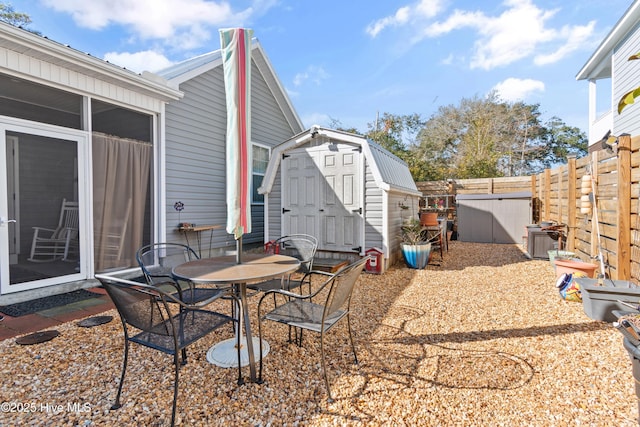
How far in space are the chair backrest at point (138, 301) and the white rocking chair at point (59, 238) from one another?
3086 mm

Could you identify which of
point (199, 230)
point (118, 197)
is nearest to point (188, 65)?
point (118, 197)

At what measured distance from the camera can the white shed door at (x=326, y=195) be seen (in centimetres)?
563

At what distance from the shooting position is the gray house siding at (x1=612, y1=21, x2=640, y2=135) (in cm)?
689

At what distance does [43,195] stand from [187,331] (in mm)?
3623

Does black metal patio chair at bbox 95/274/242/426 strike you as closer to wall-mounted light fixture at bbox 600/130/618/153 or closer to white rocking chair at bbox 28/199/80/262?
white rocking chair at bbox 28/199/80/262

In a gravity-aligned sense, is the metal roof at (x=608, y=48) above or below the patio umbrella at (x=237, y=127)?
above

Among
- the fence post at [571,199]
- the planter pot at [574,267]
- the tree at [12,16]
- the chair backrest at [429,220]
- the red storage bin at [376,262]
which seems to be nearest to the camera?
the planter pot at [574,267]

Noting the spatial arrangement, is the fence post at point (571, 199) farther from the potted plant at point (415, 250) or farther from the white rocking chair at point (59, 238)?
the white rocking chair at point (59, 238)

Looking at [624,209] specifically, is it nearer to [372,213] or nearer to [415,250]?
[415,250]

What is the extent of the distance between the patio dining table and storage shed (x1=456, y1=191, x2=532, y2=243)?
8.20 m

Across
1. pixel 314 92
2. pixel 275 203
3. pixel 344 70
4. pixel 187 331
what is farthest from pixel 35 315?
pixel 314 92

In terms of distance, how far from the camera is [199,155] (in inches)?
235

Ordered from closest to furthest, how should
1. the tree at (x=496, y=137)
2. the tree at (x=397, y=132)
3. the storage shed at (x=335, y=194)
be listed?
the storage shed at (x=335, y=194) → the tree at (x=496, y=137) → the tree at (x=397, y=132)

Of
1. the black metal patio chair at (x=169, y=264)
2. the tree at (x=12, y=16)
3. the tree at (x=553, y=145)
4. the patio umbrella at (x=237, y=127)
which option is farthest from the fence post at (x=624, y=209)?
the tree at (x=12, y=16)
